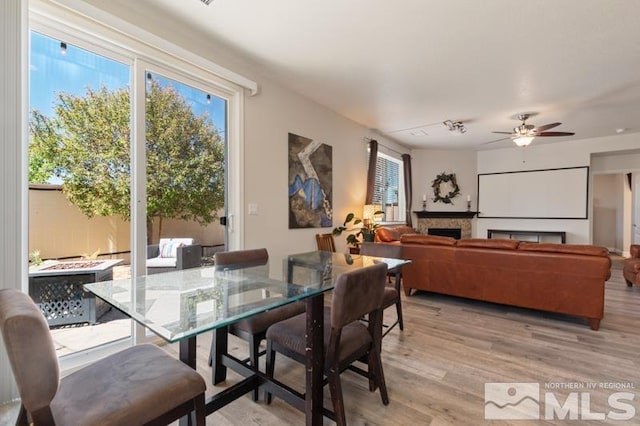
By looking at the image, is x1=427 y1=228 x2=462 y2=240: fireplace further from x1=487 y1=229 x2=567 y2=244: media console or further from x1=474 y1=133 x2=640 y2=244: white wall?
x1=487 y1=229 x2=567 y2=244: media console

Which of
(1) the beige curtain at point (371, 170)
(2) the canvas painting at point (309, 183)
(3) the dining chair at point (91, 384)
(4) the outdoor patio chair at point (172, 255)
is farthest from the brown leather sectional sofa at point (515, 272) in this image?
(3) the dining chair at point (91, 384)

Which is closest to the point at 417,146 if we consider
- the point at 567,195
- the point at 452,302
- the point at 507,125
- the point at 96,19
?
the point at 507,125

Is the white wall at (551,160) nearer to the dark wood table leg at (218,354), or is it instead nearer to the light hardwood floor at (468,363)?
the light hardwood floor at (468,363)

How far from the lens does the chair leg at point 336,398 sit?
1.45m

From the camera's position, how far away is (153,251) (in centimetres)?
256

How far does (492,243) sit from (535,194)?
460cm

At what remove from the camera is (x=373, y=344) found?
1.77 m

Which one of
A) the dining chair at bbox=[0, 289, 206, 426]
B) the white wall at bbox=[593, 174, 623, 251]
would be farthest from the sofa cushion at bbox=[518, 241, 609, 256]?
the white wall at bbox=[593, 174, 623, 251]

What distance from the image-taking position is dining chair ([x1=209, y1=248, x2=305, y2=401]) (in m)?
1.91

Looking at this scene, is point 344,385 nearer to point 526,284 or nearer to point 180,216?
point 180,216
